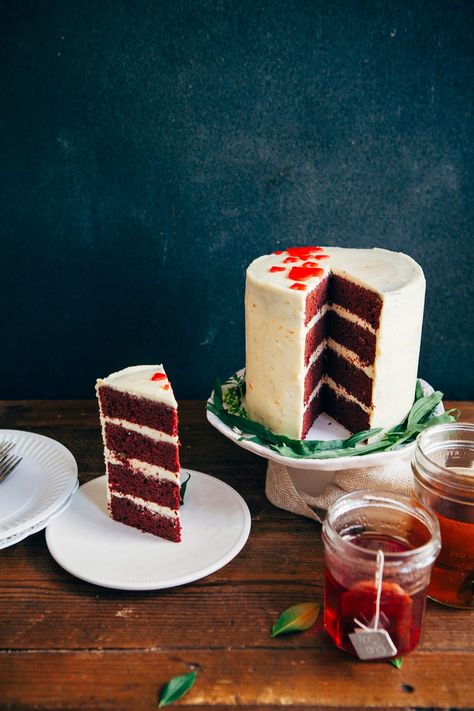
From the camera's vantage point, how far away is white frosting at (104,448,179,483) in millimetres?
1892

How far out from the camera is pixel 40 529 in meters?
1.89

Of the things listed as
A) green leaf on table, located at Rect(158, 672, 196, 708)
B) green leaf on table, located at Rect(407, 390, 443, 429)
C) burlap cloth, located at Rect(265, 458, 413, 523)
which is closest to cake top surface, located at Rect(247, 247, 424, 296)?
green leaf on table, located at Rect(407, 390, 443, 429)

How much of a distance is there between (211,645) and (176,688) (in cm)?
14

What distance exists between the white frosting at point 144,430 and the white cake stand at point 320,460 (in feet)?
0.77

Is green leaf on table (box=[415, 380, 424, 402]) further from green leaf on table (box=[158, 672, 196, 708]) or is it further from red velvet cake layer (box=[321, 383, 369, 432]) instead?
green leaf on table (box=[158, 672, 196, 708])

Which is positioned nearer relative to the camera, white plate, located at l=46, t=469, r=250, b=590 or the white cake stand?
white plate, located at l=46, t=469, r=250, b=590

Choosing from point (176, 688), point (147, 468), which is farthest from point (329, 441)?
point (176, 688)

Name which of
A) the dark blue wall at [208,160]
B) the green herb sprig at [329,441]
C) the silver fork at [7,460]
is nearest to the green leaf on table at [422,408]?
the green herb sprig at [329,441]

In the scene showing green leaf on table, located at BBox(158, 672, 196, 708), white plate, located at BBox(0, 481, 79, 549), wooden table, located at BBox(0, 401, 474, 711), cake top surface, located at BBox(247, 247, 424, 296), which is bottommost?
wooden table, located at BBox(0, 401, 474, 711)

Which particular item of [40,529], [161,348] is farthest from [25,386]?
[40,529]

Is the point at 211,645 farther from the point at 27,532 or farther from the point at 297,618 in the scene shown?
the point at 27,532

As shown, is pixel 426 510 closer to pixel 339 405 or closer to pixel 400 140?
pixel 339 405

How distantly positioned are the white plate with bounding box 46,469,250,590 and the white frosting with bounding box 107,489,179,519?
0.21ft

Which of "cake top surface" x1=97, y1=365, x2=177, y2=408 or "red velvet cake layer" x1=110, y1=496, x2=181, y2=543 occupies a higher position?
"cake top surface" x1=97, y1=365, x2=177, y2=408
